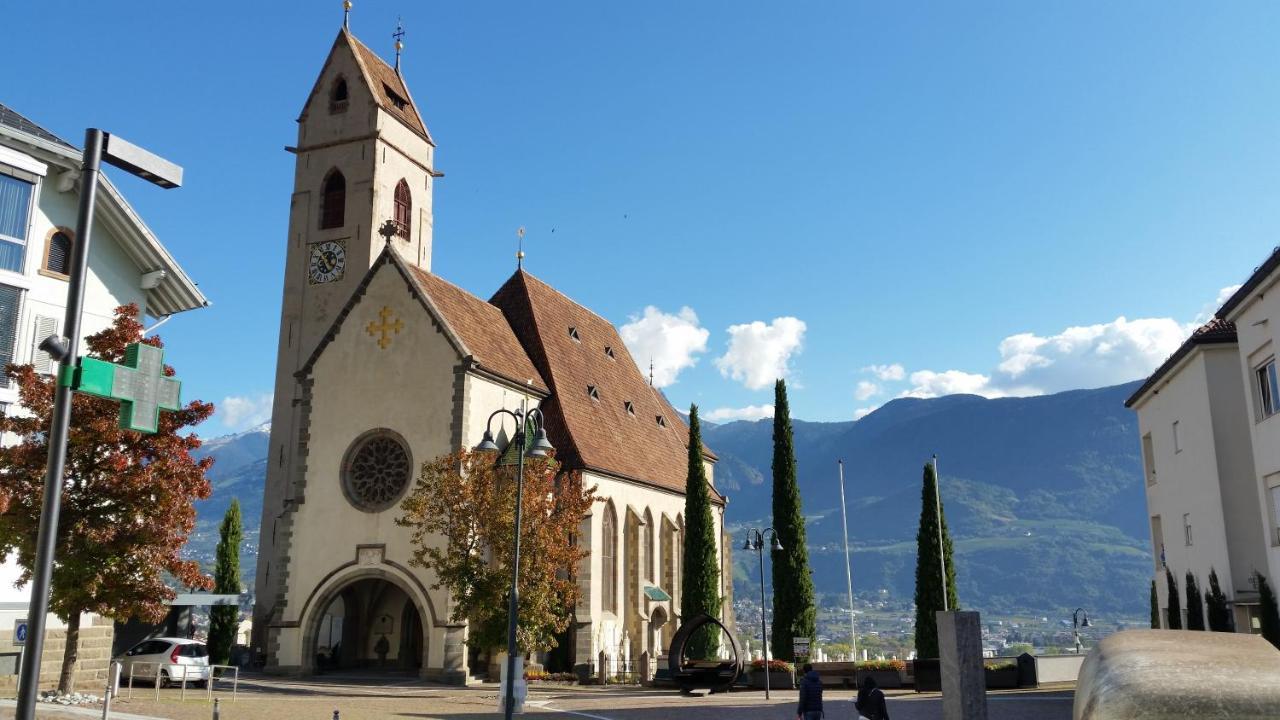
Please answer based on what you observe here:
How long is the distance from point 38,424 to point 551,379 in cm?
2456

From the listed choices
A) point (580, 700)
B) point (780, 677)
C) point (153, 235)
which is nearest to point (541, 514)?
point (580, 700)

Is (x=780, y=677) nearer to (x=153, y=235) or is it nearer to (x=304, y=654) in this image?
(x=304, y=654)

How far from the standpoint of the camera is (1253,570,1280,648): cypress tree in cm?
2469

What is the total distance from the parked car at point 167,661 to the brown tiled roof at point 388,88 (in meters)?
30.4

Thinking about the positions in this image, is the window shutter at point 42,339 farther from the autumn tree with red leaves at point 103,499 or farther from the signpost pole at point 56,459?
the signpost pole at point 56,459

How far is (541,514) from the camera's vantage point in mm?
32844

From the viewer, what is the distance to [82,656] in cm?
2527

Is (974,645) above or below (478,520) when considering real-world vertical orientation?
below

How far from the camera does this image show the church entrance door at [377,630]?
4066 cm

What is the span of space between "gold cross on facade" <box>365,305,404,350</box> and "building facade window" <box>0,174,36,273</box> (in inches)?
623

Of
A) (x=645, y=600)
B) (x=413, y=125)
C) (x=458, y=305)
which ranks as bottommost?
(x=645, y=600)

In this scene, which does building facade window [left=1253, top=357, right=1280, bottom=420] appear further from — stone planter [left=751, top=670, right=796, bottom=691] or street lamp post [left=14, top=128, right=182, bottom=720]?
street lamp post [left=14, top=128, right=182, bottom=720]

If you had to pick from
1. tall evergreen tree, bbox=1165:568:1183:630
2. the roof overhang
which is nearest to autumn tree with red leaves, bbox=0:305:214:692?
the roof overhang

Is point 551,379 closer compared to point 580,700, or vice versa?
point 580,700
